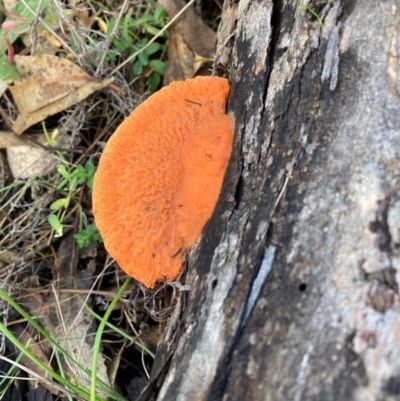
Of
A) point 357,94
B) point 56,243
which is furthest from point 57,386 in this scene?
point 357,94

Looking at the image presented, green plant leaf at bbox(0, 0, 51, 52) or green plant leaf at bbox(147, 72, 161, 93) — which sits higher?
green plant leaf at bbox(0, 0, 51, 52)

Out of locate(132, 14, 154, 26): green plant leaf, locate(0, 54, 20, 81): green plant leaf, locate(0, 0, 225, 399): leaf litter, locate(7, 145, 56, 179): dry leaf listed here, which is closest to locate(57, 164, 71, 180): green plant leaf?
locate(0, 0, 225, 399): leaf litter

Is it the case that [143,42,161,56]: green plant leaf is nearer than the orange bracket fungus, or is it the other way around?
the orange bracket fungus

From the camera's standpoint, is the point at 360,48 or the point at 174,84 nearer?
the point at 360,48

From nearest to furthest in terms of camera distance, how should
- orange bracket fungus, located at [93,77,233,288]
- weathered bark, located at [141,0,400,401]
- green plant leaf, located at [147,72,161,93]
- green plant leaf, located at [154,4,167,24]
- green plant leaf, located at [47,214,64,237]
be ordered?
weathered bark, located at [141,0,400,401] < orange bracket fungus, located at [93,77,233,288] < green plant leaf, located at [47,214,64,237] < green plant leaf, located at [154,4,167,24] < green plant leaf, located at [147,72,161,93]

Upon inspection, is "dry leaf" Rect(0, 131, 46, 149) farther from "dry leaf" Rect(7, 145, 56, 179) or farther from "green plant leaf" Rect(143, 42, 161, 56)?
"green plant leaf" Rect(143, 42, 161, 56)

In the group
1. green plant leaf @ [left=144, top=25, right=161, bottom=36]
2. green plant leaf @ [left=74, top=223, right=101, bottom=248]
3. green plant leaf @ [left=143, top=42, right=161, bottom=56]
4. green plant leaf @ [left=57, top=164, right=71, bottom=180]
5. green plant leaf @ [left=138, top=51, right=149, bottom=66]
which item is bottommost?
green plant leaf @ [left=74, top=223, right=101, bottom=248]

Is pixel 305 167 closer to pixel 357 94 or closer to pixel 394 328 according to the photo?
pixel 357 94
